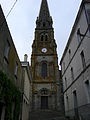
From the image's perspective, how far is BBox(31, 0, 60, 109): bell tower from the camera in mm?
25734

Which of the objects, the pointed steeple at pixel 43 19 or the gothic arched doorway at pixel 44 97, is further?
the pointed steeple at pixel 43 19

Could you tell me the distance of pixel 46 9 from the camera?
43344 millimetres

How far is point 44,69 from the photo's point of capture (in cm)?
A: 2941

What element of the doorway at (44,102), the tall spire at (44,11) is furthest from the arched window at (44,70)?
the tall spire at (44,11)

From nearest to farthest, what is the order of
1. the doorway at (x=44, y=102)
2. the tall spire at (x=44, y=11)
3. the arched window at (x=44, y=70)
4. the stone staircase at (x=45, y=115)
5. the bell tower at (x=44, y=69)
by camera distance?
the stone staircase at (x=45, y=115) → the doorway at (x=44, y=102) → the bell tower at (x=44, y=69) → the arched window at (x=44, y=70) → the tall spire at (x=44, y=11)

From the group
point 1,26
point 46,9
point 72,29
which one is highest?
point 46,9

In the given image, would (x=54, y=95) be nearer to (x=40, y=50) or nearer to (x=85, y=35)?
(x=40, y=50)

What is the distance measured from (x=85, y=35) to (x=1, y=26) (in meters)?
6.90

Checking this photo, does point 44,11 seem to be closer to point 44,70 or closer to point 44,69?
point 44,69

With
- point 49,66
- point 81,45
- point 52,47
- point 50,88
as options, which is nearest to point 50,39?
point 52,47

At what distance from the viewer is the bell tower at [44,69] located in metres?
25.7

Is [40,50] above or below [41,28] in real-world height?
below

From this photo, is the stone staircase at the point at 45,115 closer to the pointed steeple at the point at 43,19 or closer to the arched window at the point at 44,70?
the arched window at the point at 44,70

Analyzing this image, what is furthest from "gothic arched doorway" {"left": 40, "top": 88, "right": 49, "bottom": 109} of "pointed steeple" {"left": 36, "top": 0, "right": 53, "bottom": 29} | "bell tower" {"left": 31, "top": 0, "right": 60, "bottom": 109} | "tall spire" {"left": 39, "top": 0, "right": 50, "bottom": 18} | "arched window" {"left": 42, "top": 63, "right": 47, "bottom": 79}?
"tall spire" {"left": 39, "top": 0, "right": 50, "bottom": 18}
